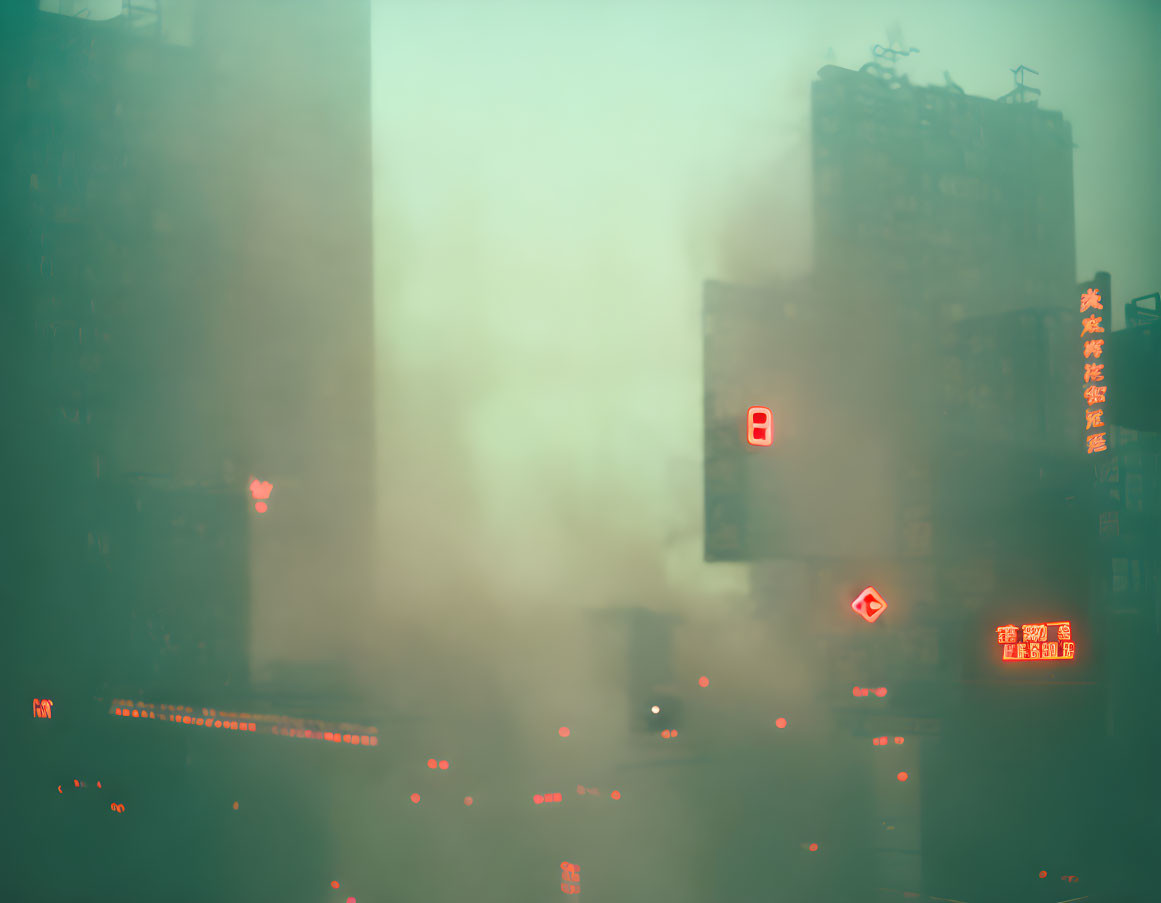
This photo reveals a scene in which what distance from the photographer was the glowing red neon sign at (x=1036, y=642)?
6.34 metres

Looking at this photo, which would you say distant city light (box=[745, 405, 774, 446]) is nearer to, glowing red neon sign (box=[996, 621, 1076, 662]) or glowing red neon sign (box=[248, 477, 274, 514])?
glowing red neon sign (box=[996, 621, 1076, 662])

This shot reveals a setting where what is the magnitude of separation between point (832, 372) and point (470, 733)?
3625 mm

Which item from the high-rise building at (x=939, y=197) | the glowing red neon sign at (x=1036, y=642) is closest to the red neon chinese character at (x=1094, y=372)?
the high-rise building at (x=939, y=197)

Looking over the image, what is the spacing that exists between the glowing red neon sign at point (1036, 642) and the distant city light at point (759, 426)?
2.44m

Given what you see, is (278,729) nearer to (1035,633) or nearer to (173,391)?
(173,391)

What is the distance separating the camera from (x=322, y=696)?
7082 millimetres

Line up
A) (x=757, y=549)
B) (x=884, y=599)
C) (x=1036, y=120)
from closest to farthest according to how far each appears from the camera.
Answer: (x=757, y=549), (x=884, y=599), (x=1036, y=120)

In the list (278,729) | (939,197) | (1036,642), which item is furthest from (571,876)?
(939,197)

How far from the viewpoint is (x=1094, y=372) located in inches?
257

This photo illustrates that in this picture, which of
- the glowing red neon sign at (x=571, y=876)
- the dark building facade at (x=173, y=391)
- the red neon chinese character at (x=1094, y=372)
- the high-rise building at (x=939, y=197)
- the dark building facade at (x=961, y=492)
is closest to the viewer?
the red neon chinese character at (x=1094, y=372)

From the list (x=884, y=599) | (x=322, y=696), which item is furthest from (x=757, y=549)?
(x=322, y=696)

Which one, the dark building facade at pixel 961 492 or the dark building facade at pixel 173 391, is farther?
the dark building facade at pixel 173 391

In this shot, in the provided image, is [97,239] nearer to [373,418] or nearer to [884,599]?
[373,418]

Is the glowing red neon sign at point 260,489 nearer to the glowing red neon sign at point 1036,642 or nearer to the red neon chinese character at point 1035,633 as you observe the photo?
the glowing red neon sign at point 1036,642
